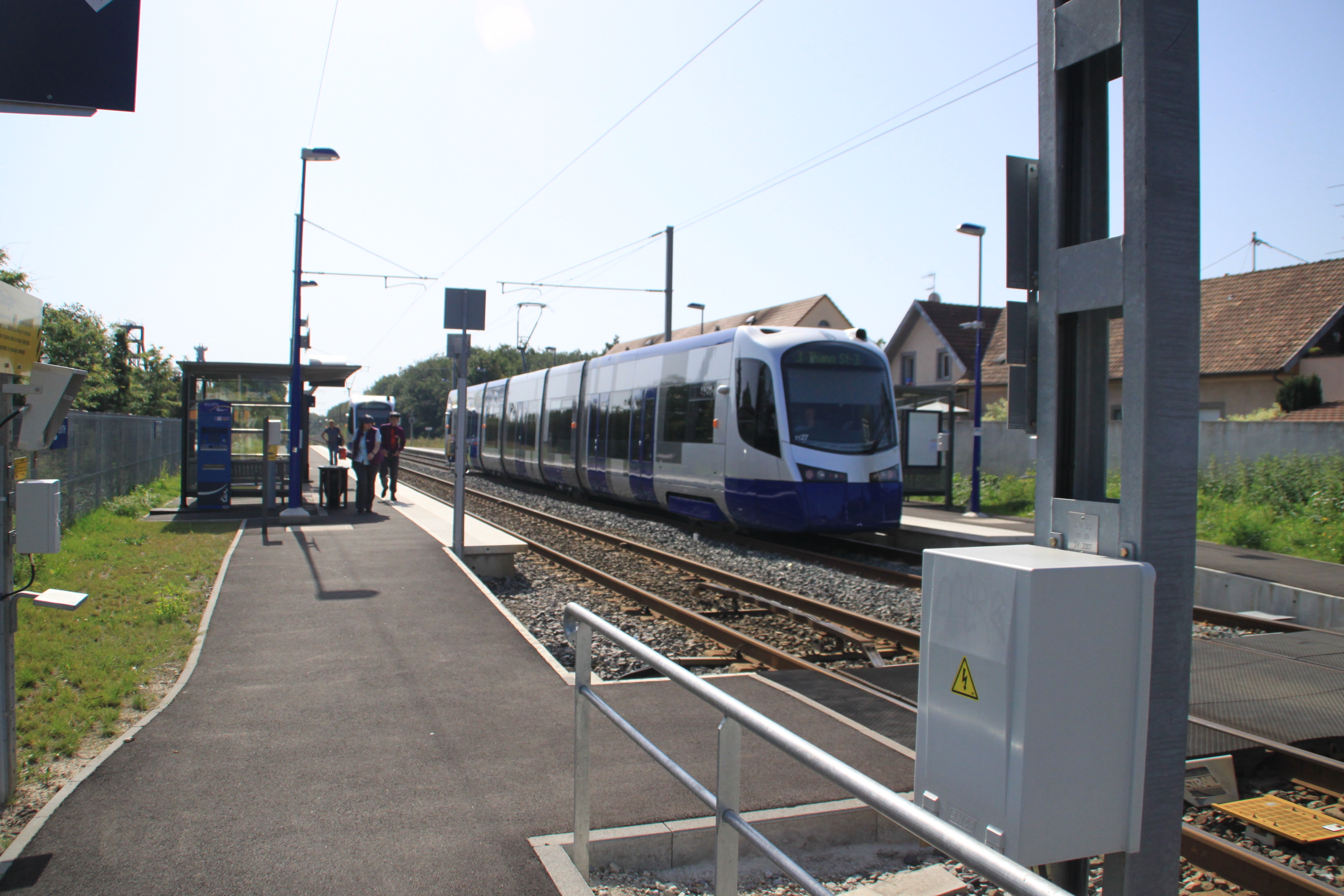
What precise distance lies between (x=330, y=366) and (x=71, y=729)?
44.3 ft

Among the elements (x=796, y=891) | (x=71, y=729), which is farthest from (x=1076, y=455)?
(x=71, y=729)

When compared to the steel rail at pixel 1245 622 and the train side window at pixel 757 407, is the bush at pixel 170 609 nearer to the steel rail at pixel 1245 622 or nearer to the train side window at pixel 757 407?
the train side window at pixel 757 407

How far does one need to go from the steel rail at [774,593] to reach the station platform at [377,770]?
2479 millimetres

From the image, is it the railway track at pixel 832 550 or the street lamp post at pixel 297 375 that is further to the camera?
the street lamp post at pixel 297 375

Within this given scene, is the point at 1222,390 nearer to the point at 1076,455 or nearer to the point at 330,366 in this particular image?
the point at 330,366

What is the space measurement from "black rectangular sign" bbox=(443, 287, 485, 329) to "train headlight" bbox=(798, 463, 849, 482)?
4.76 metres

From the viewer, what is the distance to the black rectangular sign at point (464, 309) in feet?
41.0

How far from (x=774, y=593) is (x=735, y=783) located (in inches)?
300

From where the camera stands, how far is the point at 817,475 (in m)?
13.1

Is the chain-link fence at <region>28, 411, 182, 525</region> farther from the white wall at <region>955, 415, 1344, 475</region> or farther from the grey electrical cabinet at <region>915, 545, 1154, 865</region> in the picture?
the white wall at <region>955, 415, 1344, 475</region>

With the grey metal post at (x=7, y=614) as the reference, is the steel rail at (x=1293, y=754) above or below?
below

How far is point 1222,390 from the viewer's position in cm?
2909

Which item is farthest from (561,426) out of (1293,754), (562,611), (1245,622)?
(1293,754)

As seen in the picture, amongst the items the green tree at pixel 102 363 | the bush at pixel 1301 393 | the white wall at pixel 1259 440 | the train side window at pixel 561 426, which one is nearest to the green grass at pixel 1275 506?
the white wall at pixel 1259 440
